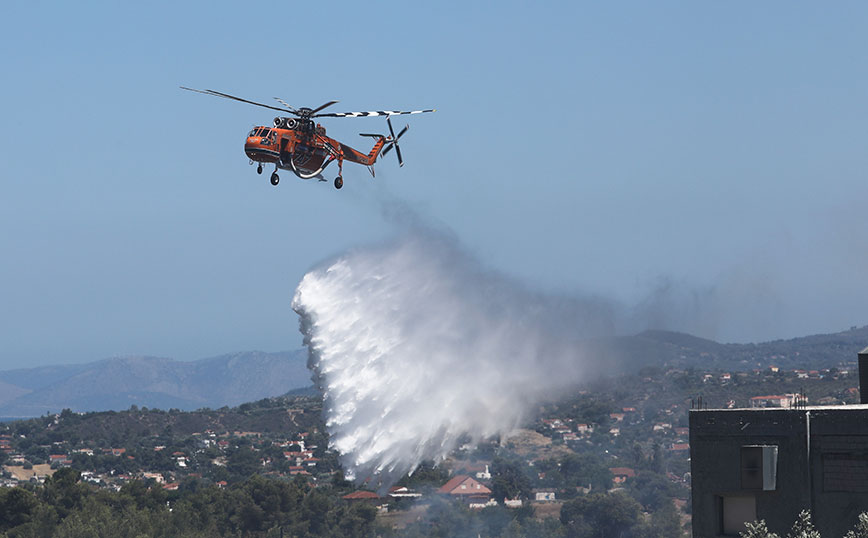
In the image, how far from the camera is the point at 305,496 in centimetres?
18488

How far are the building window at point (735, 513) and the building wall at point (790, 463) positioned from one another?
165 millimetres

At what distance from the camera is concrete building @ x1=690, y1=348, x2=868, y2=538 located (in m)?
52.4

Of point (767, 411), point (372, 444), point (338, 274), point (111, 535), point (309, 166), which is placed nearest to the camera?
point (767, 411)

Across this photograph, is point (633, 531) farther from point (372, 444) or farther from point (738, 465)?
point (738, 465)

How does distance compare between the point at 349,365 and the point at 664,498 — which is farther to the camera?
the point at 664,498

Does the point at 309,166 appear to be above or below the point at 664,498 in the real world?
above

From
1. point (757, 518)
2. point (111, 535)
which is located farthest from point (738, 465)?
point (111, 535)

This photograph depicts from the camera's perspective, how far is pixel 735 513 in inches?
2140

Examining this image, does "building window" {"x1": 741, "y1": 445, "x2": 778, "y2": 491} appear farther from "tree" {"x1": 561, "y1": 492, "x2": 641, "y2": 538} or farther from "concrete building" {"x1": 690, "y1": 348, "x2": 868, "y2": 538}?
"tree" {"x1": 561, "y1": 492, "x2": 641, "y2": 538}

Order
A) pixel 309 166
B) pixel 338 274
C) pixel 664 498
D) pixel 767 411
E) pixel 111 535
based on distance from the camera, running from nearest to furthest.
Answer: pixel 767 411
pixel 309 166
pixel 338 274
pixel 111 535
pixel 664 498

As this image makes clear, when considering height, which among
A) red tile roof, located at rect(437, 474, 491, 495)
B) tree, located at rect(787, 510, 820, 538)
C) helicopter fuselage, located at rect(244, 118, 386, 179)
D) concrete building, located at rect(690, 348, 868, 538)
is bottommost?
tree, located at rect(787, 510, 820, 538)

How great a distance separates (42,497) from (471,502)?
189ft

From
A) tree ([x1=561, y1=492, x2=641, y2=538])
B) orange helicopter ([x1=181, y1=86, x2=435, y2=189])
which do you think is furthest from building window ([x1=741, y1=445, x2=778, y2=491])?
tree ([x1=561, y1=492, x2=641, y2=538])

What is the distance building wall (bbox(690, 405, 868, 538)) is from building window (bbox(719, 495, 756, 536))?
0.54 feet
